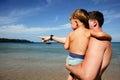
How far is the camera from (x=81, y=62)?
109 inches

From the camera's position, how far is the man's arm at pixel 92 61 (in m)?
2.54

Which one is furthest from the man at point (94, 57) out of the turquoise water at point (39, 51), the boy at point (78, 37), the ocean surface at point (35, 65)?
the turquoise water at point (39, 51)

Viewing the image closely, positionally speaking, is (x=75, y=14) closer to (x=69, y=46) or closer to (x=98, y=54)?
(x=69, y=46)

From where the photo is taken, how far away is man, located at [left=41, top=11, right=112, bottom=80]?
254cm

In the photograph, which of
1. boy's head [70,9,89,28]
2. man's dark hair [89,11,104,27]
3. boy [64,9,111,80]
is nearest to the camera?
man's dark hair [89,11,104,27]

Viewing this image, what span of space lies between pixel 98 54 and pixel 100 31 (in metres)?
0.30

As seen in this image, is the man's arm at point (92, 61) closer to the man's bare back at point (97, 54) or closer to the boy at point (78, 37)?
the man's bare back at point (97, 54)

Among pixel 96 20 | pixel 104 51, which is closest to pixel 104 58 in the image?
pixel 104 51

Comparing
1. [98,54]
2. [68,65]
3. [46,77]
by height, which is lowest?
[46,77]

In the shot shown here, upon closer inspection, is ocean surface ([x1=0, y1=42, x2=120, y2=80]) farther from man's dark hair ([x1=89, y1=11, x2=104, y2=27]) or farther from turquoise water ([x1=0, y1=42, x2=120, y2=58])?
man's dark hair ([x1=89, y1=11, x2=104, y2=27])

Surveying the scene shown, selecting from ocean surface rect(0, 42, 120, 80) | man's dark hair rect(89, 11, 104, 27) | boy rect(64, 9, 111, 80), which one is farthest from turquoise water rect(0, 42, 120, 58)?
man's dark hair rect(89, 11, 104, 27)

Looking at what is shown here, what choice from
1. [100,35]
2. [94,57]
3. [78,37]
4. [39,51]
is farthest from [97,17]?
[39,51]

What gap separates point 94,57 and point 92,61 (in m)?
0.06

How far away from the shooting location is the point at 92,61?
8.34 feet
